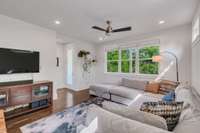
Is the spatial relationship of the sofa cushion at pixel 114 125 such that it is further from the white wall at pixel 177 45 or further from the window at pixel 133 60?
the window at pixel 133 60

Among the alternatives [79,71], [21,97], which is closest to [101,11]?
[21,97]

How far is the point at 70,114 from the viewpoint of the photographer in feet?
9.82

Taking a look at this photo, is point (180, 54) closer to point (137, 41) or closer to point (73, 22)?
point (137, 41)

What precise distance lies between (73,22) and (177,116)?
3.36m

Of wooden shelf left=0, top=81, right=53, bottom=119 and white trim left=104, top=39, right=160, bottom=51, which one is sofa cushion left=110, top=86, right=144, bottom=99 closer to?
white trim left=104, top=39, right=160, bottom=51

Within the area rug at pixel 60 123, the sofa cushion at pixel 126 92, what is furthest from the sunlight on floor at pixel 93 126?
the sofa cushion at pixel 126 92

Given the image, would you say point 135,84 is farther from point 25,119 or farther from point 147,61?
point 25,119

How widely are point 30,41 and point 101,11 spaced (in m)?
2.48

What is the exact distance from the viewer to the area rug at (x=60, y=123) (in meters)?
2.30

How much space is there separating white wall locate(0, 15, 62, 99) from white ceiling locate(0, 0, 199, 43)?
0.27 metres

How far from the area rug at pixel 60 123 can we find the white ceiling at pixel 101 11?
2464 mm

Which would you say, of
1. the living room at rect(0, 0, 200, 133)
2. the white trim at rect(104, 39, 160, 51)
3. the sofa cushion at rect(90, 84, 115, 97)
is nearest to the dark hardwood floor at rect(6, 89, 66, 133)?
the living room at rect(0, 0, 200, 133)

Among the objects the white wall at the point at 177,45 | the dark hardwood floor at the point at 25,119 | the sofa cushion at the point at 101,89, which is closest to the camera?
the dark hardwood floor at the point at 25,119

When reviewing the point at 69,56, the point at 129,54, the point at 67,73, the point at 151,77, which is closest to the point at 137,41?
the point at 129,54
